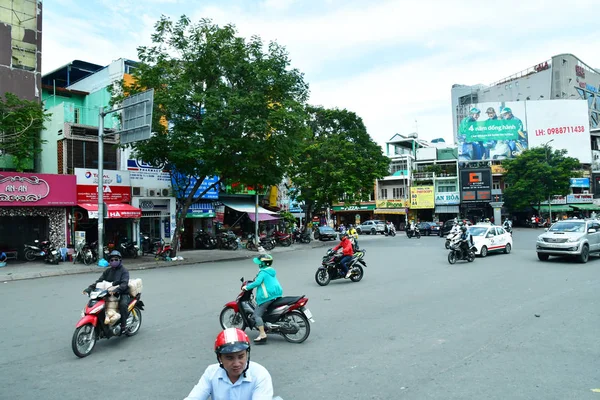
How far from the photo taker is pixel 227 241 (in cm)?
2553

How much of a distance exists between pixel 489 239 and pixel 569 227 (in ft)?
10.9

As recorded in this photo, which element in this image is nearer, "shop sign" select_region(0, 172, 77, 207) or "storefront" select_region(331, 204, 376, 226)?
"shop sign" select_region(0, 172, 77, 207)

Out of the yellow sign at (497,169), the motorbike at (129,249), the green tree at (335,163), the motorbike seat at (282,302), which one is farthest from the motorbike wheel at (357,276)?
the yellow sign at (497,169)

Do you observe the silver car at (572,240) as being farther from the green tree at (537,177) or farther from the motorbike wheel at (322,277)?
the green tree at (537,177)

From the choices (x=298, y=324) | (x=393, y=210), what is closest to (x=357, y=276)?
(x=298, y=324)

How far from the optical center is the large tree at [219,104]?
17.8 meters

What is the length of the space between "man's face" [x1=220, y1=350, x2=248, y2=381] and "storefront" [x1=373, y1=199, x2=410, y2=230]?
53.8m

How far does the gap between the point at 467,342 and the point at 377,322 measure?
5.51 ft

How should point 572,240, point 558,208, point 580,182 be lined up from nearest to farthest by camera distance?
point 572,240 < point 558,208 < point 580,182

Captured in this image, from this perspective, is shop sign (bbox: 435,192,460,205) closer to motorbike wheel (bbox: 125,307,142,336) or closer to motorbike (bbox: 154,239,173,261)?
motorbike (bbox: 154,239,173,261)

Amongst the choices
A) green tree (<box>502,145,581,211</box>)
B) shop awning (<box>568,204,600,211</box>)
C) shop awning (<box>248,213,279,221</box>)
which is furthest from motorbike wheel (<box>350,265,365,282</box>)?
shop awning (<box>568,204,600,211</box>)

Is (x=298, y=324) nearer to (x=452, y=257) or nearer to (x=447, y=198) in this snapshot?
(x=452, y=257)

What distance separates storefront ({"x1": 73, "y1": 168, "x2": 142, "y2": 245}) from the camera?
19.9m

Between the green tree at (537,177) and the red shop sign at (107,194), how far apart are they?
45.3 meters
